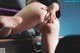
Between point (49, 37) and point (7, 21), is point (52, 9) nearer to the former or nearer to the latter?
point (49, 37)

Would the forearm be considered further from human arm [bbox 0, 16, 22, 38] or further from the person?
human arm [bbox 0, 16, 22, 38]

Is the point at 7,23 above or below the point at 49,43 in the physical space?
above

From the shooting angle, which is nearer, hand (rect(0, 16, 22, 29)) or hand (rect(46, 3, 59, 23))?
hand (rect(0, 16, 22, 29))

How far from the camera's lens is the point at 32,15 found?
0.78m

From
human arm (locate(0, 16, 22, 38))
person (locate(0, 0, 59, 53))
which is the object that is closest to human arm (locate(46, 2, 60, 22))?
person (locate(0, 0, 59, 53))

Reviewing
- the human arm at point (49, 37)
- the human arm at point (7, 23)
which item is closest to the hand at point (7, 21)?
the human arm at point (7, 23)

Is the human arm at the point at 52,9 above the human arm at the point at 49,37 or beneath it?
above

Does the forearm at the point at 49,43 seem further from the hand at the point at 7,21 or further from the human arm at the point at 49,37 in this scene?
the hand at the point at 7,21

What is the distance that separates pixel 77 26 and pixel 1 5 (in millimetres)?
598

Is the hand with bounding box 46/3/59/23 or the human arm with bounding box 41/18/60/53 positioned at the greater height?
the hand with bounding box 46/3/59/23

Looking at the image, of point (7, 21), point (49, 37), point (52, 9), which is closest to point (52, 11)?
point (52, 9)

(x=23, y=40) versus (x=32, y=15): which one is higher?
(x=32, y=15)

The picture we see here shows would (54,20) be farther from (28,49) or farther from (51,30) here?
(28,49)

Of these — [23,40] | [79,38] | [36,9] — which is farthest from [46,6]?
[79,38]
